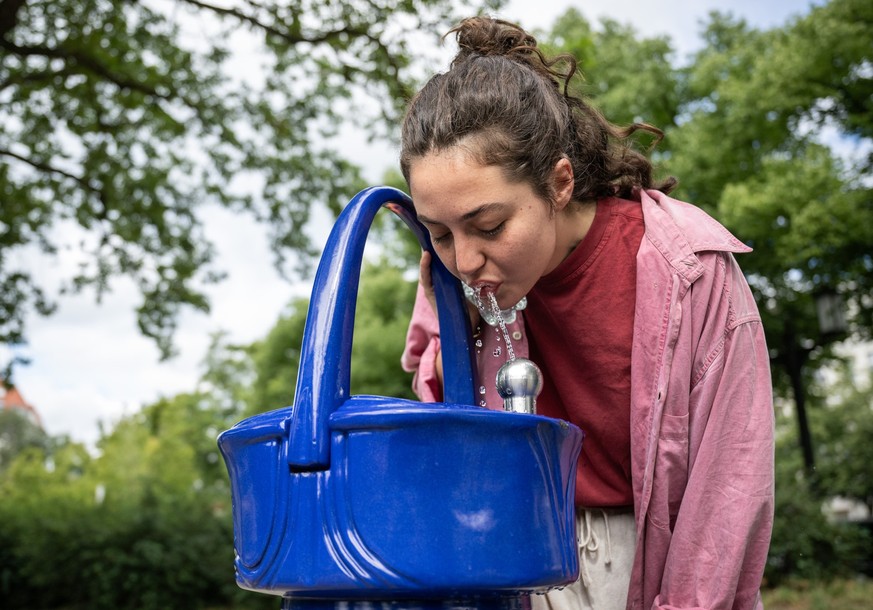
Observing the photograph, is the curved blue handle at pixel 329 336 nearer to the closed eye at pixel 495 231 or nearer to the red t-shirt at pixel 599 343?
the closed eye at pixel 495 231

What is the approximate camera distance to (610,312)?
5.37ft

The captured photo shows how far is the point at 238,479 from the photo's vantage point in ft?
4.04

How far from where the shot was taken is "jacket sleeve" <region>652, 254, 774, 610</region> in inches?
54.0

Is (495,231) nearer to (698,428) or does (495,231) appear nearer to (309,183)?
(698,428)

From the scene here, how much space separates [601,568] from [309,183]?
7803mm

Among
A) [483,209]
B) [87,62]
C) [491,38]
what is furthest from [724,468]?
[87,62]

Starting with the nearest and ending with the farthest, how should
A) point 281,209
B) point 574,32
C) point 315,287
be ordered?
point 315,287 < point 281,209 < point 574,32

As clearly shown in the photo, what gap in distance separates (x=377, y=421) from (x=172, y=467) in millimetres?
28738

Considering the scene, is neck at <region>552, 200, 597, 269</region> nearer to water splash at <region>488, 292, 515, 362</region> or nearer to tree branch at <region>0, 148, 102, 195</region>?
water splash at <region>488, 292, 515, 362</region>

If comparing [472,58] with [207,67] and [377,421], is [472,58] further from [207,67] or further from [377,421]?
[207,67]

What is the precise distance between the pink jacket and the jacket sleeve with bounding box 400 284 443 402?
485 millimetres

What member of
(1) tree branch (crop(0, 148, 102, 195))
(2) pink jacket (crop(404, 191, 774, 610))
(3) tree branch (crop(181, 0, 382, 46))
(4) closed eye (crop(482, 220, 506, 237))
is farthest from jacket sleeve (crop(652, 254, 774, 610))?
(1) tree branch (crop(0, 148, 102, 195))

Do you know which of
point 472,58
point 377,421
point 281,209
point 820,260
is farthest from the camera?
point 820,260

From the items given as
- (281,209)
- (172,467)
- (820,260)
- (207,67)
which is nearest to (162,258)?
(281,209)
